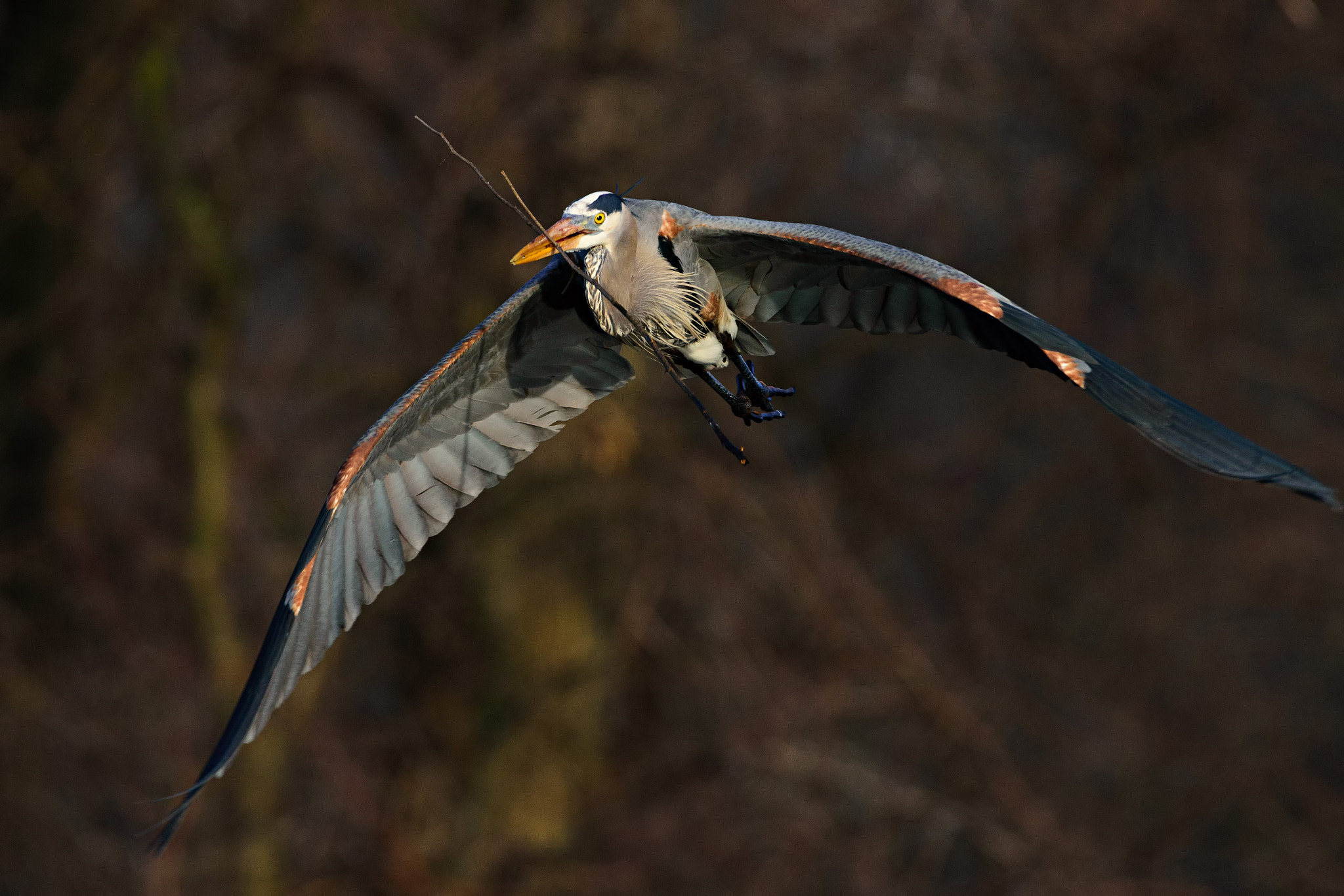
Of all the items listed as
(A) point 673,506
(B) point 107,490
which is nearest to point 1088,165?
(A) point 673,506

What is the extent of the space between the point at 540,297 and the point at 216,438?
4268 millimetres

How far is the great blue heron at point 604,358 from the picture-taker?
339 cm

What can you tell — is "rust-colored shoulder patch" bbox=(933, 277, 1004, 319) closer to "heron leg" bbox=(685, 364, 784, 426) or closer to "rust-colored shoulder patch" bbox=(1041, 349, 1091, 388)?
"rust-colored shoulder patch" bbox=(1041, 349, 1091, 388)

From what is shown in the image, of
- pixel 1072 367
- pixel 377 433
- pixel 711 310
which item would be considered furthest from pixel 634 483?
pixel 1072 367

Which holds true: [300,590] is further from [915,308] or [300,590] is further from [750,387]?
[915,308]

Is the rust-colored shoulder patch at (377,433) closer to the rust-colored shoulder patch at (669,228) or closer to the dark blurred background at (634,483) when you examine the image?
the rust-colored shoulder patch at (669,228)

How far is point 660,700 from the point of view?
29.7 ft

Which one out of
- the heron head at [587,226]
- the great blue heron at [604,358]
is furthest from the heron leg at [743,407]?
the heron head at [587,226]

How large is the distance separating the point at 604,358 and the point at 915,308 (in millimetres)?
1062

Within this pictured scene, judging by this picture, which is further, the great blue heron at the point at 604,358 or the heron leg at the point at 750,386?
the heron leg at the point at 750,386

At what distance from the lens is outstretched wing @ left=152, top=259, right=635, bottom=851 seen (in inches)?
163

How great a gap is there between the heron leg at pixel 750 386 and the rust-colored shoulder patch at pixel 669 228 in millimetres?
310

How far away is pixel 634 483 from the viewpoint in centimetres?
792

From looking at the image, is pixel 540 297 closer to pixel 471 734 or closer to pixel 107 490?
A: pixel 471 734
